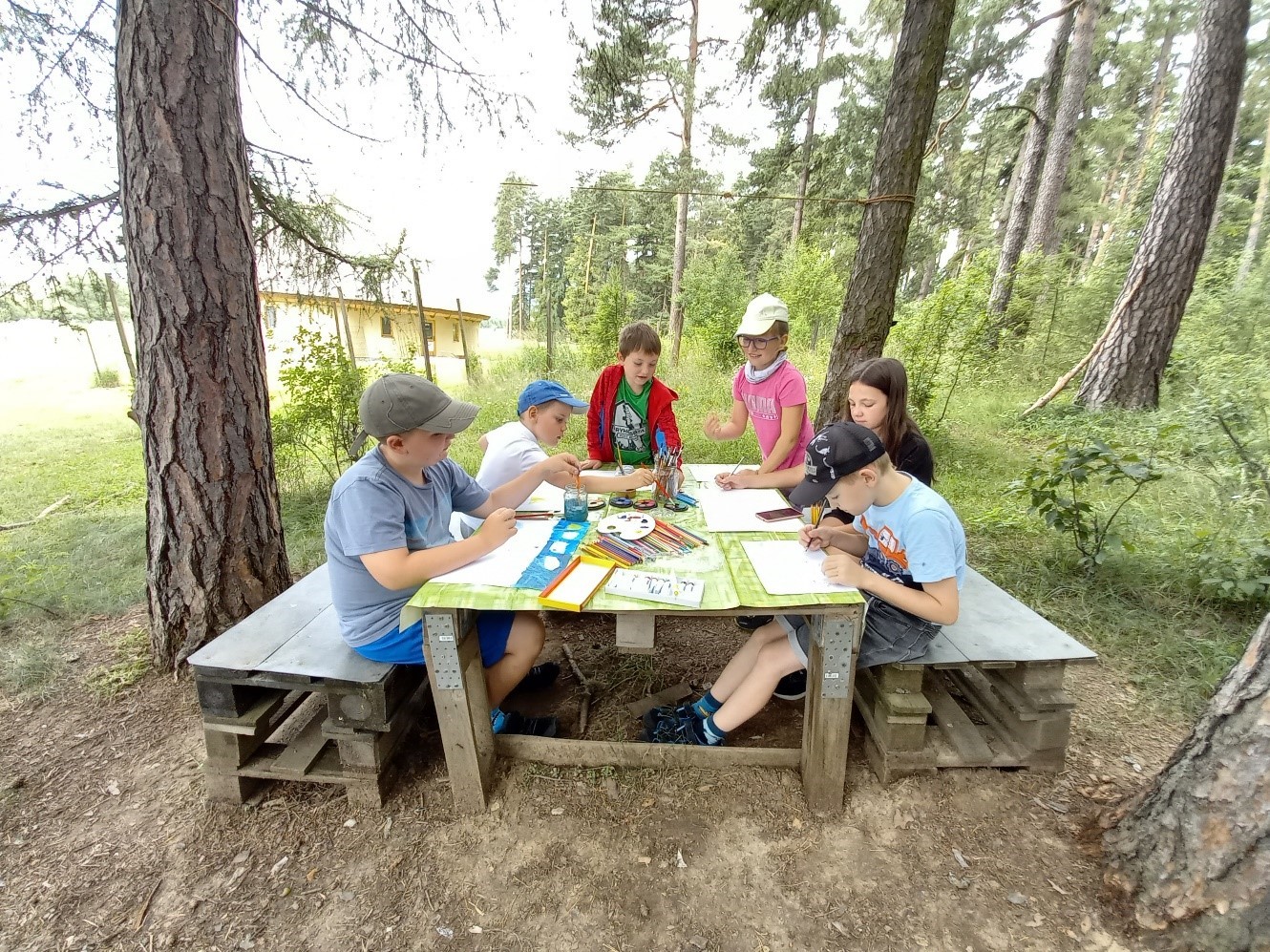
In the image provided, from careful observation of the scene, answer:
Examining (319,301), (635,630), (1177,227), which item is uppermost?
(1177,227)

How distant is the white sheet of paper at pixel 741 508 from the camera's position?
82.7 inches

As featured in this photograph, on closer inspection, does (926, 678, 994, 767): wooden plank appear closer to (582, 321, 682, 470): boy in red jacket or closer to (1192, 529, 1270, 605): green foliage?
(582, 321, 682, 470): boy in red jacket

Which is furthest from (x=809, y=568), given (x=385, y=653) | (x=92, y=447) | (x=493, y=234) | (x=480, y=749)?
(x=493, y=234)

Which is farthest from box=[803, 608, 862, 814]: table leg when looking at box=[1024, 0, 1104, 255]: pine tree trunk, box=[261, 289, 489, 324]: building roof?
box=[1024, 0, 1104, 255]: pine tree trunk

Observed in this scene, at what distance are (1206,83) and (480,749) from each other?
27.4 feet

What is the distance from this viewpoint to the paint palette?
198 centimetres

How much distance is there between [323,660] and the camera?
176 cm

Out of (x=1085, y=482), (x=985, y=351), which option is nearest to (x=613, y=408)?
(x=1085, y=482)

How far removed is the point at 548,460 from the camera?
7.34 ft

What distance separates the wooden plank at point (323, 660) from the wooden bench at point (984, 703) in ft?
5.46

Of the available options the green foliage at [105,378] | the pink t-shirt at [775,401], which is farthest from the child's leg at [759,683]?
the green foliage at [105,378]

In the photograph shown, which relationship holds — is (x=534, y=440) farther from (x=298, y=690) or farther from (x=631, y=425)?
(x=298, y=690)

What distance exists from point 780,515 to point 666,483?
0.49 m

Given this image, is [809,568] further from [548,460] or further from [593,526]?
[548,460]
